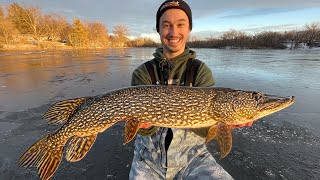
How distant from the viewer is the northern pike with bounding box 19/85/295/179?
2.01 meters

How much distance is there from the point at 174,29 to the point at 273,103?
137 centimetres

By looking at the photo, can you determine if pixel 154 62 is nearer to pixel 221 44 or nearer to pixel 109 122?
pixel 109 122

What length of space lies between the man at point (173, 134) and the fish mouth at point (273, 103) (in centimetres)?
65

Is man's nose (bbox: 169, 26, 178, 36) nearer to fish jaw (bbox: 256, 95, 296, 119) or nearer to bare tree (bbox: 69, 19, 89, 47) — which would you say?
fish jaw (bbox: 256, 95, 296, 119)

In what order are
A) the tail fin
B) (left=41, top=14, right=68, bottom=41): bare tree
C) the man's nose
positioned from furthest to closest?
(left=41, top=14, right=68, bottom=41): bare tree, the man's nose, the tail fin

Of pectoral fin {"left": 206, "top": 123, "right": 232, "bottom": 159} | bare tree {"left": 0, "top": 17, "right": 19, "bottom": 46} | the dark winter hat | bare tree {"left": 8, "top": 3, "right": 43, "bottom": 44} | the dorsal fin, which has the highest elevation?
bare tree {"left": 8, "top": 3, "right": 43, "bottom": 44}

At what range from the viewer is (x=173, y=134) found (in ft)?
7.54

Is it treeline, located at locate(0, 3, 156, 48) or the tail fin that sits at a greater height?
treeline, located at locate(0, 3, 156, 48)

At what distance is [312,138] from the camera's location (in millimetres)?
3219

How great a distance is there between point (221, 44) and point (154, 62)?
121 ft

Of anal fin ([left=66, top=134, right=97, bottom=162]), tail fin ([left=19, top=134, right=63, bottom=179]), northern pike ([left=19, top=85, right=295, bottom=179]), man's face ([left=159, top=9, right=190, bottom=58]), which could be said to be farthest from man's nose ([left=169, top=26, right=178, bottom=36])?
tail fin ([left=19, top=134, right=63, bottom=179])

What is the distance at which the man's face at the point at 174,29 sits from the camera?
2.51 meters

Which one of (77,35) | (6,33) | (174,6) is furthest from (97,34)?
(174,6)

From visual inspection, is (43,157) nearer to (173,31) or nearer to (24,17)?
(173,31)
